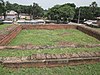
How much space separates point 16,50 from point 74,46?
77.8 inches

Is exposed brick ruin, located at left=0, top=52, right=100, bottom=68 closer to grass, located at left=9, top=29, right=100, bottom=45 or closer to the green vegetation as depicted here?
the green vegetation

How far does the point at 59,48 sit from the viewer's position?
15.7 feet

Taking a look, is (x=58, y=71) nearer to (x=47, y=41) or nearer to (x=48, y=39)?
(x=47, y=41)

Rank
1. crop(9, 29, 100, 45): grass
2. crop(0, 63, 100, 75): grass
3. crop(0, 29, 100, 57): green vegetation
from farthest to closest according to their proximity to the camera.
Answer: crop(9, 29, 100, 45): grass < crop(0, 29, 100, 57): green vegetation < crop(0, 63, 100, 75): grass

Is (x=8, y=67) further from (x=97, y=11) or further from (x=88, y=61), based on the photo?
(x=97, y=11)

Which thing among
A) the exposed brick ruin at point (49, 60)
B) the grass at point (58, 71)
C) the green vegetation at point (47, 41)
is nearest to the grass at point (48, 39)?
the green vegetation at point (47, 41)

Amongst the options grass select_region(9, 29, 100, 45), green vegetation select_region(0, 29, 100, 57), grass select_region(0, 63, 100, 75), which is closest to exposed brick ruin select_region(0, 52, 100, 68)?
grass select_region(0, 63, 100, 75)

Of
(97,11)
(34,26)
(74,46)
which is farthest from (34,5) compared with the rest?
(74,46)

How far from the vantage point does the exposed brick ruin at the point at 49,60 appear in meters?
3.26

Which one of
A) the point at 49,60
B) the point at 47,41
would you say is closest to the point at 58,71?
the point at 49,60

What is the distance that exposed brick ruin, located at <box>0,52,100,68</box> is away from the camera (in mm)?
3262

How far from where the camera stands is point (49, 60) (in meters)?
3.34

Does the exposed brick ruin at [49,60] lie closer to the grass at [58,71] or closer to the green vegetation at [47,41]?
the grass at [58,71]

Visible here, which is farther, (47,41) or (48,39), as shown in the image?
(48,39)
